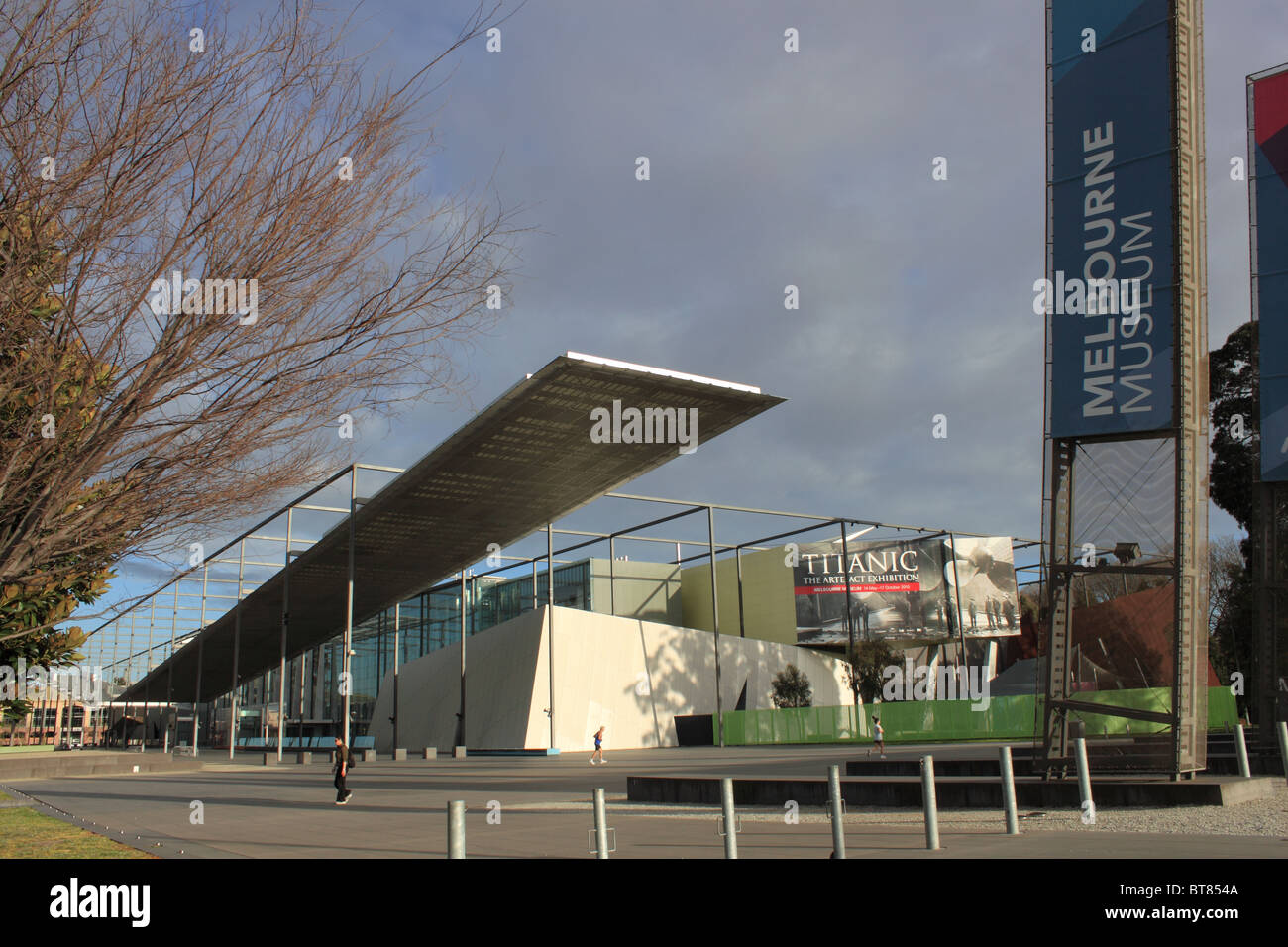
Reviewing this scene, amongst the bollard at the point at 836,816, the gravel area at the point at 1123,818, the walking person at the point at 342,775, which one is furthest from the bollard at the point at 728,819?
the walking person at the point at 342,775

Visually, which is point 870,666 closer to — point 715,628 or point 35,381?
point 715,628

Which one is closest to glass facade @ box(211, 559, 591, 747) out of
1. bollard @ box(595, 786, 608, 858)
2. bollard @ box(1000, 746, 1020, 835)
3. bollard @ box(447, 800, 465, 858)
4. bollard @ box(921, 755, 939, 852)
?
bollard @ box(1000, 746, 1020, 835)

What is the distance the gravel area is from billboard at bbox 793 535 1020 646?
4130cm

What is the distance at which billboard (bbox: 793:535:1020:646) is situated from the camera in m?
54.8

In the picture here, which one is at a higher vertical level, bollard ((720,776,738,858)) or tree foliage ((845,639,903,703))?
bollard ((720,776,738,858))

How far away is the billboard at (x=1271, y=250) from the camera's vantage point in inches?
717

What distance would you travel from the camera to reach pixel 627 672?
Result: 46031 millimetres

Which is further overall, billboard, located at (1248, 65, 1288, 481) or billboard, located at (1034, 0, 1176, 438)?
billboard, located at (1248, 65, 1288, 481)

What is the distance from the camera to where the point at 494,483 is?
1243 inches

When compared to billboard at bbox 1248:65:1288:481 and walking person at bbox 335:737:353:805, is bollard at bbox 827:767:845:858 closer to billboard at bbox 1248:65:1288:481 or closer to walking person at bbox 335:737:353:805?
walking person at bbox 335:737:353:805
